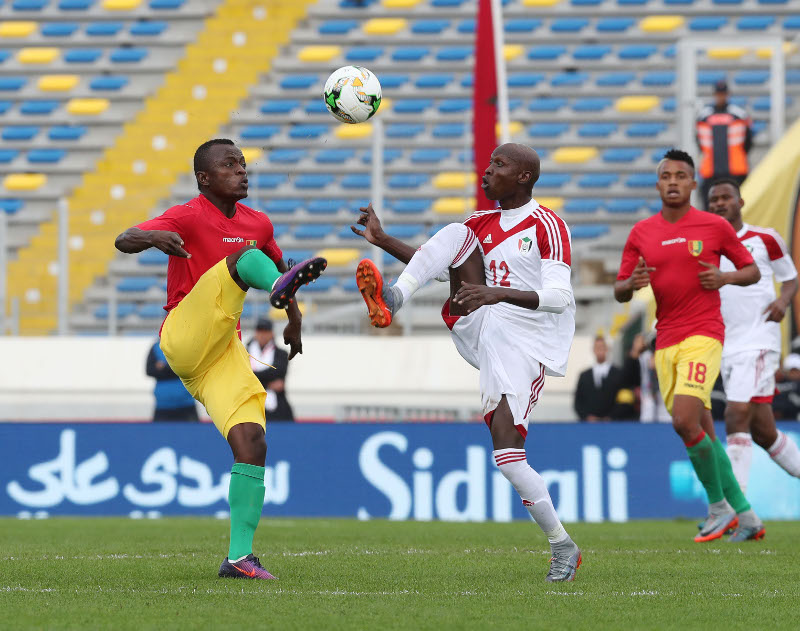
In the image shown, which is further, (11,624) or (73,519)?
(73,519)

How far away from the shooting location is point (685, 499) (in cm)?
1236

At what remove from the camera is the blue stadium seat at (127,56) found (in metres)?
23.3

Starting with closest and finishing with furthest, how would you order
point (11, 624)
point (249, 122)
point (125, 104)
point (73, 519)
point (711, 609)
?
point (11, 624) → point (711, 609) → point (73, 519) → point (249, 122) → point (125, 104)

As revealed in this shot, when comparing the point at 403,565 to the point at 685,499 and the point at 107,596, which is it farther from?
the point at 685,499

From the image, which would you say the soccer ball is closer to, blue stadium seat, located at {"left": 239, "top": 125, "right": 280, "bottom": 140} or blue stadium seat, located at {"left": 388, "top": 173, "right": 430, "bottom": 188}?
blue stadium seat, located at {"left": 239, "top": 125, "right": 280, "bottom": 140}

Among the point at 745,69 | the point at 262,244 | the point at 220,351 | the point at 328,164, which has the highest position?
the point at 745,69

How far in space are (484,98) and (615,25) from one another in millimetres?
7684

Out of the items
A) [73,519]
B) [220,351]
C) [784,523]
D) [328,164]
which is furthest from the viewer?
[328,164]

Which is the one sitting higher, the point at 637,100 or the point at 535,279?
the point at 637,100

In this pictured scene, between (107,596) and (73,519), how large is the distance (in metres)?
6.97

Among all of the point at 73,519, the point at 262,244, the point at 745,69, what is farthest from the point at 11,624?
the point at 745,69

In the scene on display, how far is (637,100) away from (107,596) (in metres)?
16.5

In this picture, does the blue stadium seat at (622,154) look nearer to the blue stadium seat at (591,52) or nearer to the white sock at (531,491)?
the blue stadium seat at (591,52)

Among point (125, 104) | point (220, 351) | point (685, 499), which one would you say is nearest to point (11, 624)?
point (220, 351)
